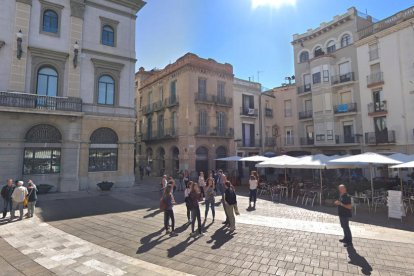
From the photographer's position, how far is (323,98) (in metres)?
29.1

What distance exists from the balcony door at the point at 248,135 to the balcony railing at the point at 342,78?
1048 cm

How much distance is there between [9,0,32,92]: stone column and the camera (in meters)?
16.2

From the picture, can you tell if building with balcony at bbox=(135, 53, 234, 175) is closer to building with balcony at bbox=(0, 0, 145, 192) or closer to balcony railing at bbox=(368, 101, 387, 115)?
building with balcony at bbox=(0, 0, 145, 192)

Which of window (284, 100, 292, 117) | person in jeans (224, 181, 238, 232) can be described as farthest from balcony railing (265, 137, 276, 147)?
person in jeans (224, 181, 238, 232)

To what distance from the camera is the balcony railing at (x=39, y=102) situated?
15.7 m

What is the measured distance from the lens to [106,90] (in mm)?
19875

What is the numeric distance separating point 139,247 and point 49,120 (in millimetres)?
13900

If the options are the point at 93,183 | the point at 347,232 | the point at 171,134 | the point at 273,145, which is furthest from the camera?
the point at 273,145

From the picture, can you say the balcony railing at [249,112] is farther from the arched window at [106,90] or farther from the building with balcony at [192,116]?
the arched window at [106,90]

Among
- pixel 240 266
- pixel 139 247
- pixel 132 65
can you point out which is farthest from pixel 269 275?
pixel 132 65

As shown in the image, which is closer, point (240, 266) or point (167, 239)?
point (240, 266)

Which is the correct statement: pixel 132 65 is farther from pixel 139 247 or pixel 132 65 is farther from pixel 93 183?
pixel 139 247

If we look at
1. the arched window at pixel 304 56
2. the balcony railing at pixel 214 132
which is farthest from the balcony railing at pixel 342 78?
the balcony railing at pixel 214 132

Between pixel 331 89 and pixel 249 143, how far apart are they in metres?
11.1
